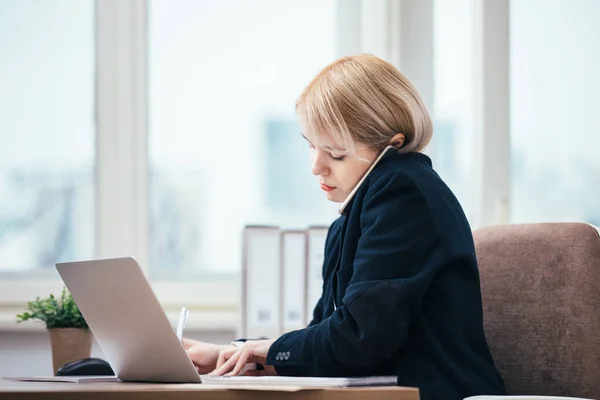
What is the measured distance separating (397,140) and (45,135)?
150cm

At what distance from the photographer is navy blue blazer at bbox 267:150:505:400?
122 centimetres

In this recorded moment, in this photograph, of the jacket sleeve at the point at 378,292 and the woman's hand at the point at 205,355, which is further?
the woman's hand at the point at 205,355

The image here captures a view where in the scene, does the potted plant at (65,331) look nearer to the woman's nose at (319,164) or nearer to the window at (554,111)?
the woman's nose at (319,164)

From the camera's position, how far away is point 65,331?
82.5 inches

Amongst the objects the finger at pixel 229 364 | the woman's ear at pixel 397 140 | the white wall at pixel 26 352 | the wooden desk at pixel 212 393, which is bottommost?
the white wall at pixel 26 352

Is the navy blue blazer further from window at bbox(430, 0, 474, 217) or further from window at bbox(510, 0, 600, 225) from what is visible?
window at bbox(510, 0, 600, 225)

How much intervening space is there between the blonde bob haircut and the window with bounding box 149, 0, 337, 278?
126 cm

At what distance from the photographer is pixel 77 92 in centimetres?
261

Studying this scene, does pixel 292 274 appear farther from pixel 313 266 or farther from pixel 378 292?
pixel 378 292

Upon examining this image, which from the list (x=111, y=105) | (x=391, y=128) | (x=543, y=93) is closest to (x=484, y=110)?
(x=543, y=93)

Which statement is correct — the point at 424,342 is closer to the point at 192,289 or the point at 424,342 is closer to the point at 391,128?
the point at 391,128

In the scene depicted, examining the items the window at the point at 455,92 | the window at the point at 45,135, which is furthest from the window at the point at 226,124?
the window at the point at 455,92

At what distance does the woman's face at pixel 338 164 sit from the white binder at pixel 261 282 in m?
0.76

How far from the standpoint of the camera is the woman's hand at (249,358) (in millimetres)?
1338
